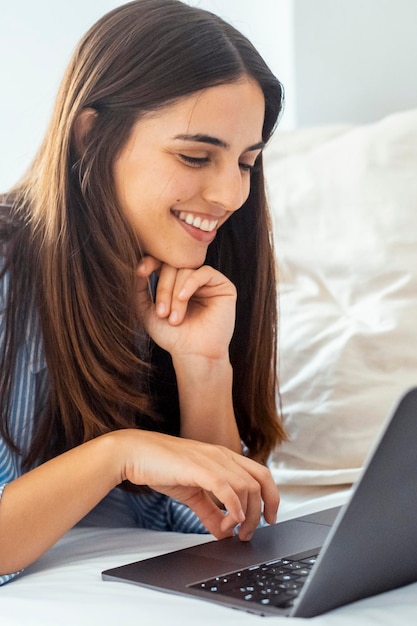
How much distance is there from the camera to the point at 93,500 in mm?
949

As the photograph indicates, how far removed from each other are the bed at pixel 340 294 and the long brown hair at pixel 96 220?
0.17 m

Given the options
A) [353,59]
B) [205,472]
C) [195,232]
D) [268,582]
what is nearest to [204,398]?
[195,232]

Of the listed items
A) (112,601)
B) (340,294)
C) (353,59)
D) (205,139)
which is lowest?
(112,601)

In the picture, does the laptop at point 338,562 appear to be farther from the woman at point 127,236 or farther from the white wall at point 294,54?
the white wall at point 294,54

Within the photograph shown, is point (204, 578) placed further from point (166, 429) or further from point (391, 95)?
point (391, 95)

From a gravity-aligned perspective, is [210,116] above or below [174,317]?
above

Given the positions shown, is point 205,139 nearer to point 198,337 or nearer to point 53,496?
point 198,337

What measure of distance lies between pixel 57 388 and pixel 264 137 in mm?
463

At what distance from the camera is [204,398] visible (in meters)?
1.23

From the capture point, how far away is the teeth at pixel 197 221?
1180 mm

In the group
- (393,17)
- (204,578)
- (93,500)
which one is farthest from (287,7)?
(204,578)

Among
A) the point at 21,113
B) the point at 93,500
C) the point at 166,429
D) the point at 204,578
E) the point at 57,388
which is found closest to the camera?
the point at 204,578

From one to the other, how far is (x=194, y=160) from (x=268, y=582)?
562mm

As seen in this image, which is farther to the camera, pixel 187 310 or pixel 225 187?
pixel 187 310
